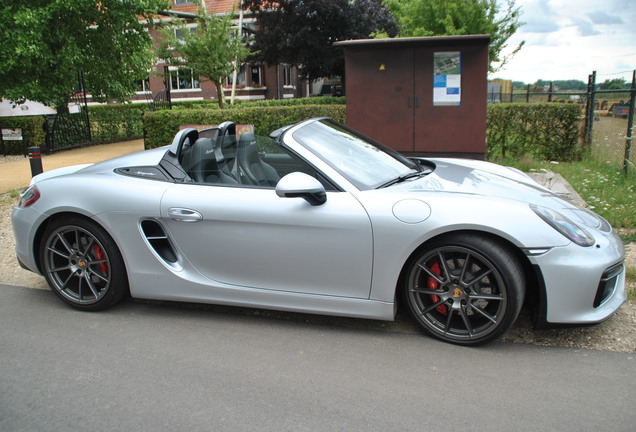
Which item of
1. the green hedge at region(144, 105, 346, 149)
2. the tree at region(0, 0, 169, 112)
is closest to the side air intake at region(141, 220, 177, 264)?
the green hedge at region(144, 105, 346, 149)

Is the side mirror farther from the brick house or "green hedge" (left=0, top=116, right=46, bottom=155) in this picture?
the brick house

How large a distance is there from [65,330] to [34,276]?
1.48m

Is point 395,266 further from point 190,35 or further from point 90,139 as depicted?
point 190,35

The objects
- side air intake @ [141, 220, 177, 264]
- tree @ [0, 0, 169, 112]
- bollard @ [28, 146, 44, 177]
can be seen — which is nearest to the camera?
side air intake @ [141, 220, 177, 264]

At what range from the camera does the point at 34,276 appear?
486 centimetres

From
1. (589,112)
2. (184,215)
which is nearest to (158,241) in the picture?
(184,215)

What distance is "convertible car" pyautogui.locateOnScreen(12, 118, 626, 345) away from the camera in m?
3.10

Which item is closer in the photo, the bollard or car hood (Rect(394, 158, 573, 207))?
car hood (Rect(394, 158, 573, 207))

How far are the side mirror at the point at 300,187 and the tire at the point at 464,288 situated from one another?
28.5 inches

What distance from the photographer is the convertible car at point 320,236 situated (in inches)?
122

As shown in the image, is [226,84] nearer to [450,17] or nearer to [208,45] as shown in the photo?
[208,45]

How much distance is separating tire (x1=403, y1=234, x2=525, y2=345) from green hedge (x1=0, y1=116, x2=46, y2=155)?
14090 millimetres

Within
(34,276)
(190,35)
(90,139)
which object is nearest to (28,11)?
(90,139)

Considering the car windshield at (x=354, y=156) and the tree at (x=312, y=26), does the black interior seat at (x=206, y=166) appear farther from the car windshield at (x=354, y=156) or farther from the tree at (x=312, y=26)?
the tree at (x=312, y=26)
